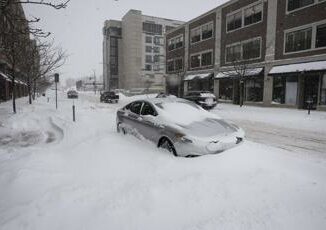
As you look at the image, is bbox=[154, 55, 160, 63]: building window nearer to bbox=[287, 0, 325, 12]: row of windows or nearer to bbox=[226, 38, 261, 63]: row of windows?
bbox=[226, 38, 261, 63]: row of windows

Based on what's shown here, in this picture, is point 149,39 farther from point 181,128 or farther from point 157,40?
point 181,128

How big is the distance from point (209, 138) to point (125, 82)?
77902mm

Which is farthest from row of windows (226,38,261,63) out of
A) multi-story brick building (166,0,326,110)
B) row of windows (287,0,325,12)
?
row of windows (287,0,325,12)

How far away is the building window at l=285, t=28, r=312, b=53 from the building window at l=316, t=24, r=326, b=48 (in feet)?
2.14

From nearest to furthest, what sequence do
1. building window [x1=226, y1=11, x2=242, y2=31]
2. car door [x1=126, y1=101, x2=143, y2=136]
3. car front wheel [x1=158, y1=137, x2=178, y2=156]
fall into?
car front wheel [x1=158, y1=137, x2=178, y2=156] < car door [x1=126, y1=101, x2=143, y2=136] < building window [x1=226, y1=11, x2=242, y2=31]

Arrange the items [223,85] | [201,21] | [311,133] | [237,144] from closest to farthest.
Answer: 1. [237,144]
2. [311,133]
3. [223,85]
4. [201,21]

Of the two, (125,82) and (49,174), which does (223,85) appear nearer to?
(49,174)

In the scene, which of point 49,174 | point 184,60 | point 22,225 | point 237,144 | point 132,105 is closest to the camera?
point 22,225

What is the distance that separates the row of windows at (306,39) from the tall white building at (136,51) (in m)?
50.8

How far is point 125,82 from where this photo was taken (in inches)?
3219

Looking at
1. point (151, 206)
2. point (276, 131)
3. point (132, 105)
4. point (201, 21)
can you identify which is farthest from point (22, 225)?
point (201, 21)

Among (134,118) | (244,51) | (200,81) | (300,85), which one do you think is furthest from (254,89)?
(134,118)

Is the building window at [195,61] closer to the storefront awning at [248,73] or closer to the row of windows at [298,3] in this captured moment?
the storefront awning at [248,73]

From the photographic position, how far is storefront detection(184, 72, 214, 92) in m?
33.5
